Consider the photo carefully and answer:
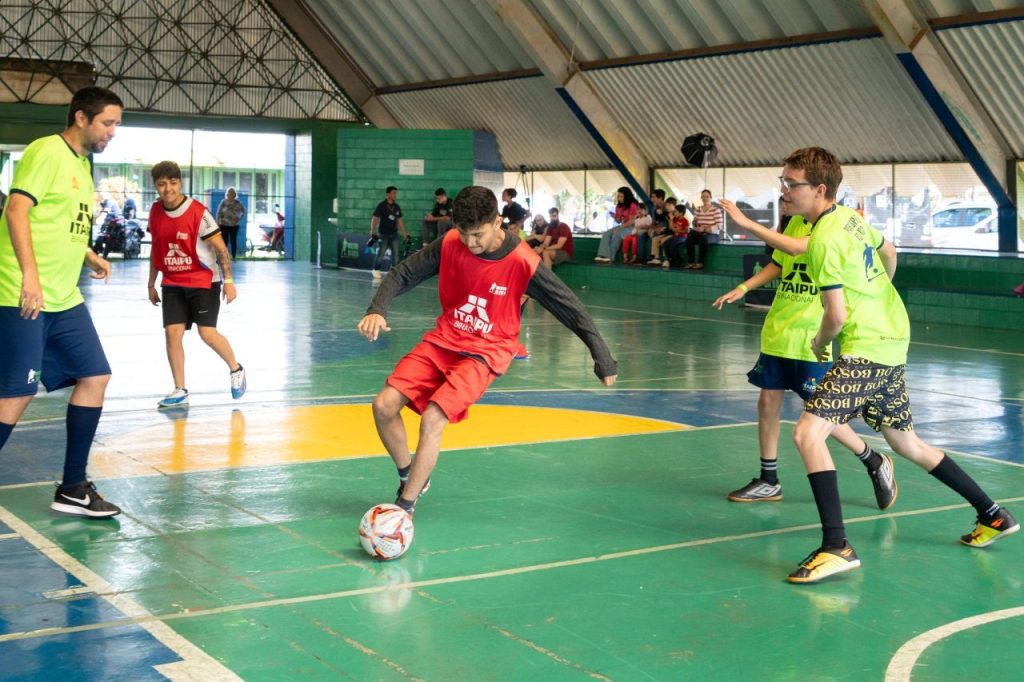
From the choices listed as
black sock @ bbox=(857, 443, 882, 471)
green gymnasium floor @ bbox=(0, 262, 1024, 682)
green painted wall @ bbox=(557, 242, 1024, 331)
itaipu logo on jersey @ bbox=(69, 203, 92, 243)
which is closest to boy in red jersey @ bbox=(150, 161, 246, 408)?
green gymnasium floor @ bbox=(0, 262, 1024, 682)

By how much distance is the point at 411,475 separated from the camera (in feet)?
21.9

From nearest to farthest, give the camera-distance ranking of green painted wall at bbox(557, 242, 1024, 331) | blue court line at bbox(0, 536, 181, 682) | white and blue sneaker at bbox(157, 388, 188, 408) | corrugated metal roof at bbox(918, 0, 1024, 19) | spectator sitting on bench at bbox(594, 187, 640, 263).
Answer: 1. blue court line at bbox(0, 536, 181, 682)
2. white and blue sneaker at bbox(157, 388, 188, 408)
3. green painted wall at bbox(557, 242, 1024, 331)
4. corrugated metal roof at bbox(918, 0, 1024, 19)
5. spectator sitting on bench at bbox(594, 187, 640, 263)

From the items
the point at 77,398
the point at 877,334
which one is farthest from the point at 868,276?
the point at 77,398

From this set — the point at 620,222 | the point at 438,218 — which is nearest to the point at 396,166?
the point at 438,218

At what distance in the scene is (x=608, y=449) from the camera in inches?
369

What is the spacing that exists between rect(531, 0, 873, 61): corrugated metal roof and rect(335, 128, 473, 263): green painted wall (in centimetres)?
525

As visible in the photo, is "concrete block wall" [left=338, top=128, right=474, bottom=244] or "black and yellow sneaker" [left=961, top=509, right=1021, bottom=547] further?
"concrete block wall" [left=338, top=128, right=474, bottom=244]

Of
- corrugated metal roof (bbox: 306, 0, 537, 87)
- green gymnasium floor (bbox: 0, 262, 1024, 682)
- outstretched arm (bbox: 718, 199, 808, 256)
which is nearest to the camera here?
green gymnasium floor (bbox: 0, 262, 1024, 682)

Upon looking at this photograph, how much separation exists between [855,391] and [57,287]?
412cm

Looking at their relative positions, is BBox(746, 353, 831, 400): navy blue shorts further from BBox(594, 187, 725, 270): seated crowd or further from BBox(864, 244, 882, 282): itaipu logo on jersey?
BBox(594, 187, 725, 270): seated crowd

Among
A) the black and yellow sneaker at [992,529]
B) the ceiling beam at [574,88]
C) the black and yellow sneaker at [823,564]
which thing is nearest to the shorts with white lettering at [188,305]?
the black and yellow sneaker at [823,564]

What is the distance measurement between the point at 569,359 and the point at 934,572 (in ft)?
28.4

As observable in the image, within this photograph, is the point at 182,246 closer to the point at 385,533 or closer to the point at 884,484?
the point at 385,533

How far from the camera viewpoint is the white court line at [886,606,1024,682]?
16.3 feet
